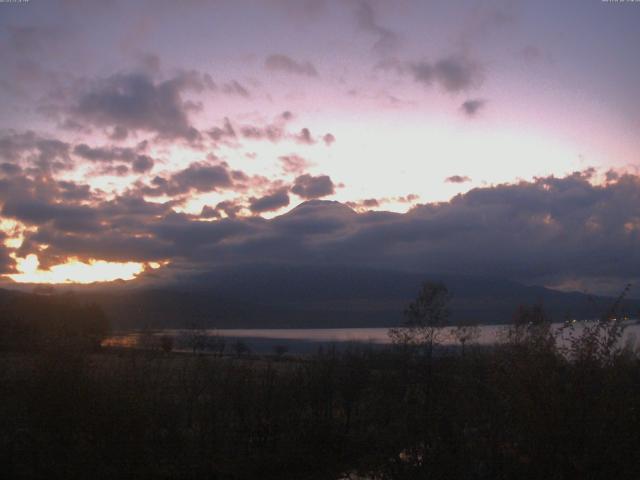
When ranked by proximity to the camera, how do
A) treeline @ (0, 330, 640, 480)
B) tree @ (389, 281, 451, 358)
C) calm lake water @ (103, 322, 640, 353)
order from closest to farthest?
treeline @ (0, 330, 640, 480)
calm lake water @ (103, 322, 640, 353)
tree @ (389, 281, 451, 358)

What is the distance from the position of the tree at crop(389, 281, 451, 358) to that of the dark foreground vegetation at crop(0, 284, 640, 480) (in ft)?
0.33

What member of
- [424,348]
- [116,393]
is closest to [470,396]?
[116,393]

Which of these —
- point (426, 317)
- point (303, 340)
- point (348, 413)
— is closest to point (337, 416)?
point (348, 413)

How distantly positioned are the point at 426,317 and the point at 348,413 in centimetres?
794

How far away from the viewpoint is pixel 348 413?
25.8 m

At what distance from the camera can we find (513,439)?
28.9 feet

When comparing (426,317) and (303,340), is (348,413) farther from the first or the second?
(303,340)

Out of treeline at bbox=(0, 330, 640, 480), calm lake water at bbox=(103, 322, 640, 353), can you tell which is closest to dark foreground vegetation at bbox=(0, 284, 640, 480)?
treeline at bbox=(0, 330, 640, 480)

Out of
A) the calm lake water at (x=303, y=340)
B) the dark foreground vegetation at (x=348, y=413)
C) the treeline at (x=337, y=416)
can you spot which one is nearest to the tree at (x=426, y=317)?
the dark foreground vegetation at (x=348, y=413)

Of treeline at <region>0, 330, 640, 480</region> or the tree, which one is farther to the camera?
the tree

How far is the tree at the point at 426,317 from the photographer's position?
3086 cm

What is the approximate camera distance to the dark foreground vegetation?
7.91 m

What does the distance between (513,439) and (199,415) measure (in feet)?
53.1

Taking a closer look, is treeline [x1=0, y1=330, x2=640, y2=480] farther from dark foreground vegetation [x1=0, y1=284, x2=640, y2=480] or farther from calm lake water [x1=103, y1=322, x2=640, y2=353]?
calm lake water [x1=103, y1=322, x2=640, y2=353]
